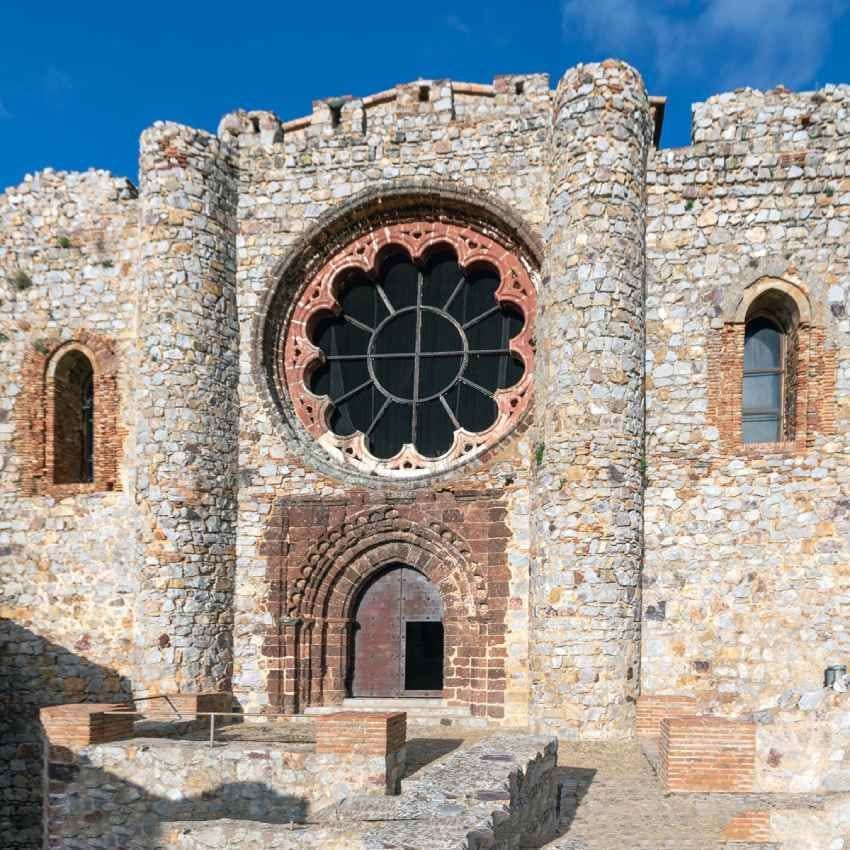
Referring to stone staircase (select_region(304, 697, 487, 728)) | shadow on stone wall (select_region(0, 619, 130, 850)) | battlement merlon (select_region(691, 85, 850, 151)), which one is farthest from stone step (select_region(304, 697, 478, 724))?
battlement merlon (select_region(691, 85, 850, 151))

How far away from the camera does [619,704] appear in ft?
34.2

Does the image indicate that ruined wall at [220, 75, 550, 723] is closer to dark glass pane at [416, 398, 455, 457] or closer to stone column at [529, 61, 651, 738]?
stone column at [529, 61, 651, 738]

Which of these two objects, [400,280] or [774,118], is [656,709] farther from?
[774,118]

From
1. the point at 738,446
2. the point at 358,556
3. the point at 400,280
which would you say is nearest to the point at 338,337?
the point at 400,280

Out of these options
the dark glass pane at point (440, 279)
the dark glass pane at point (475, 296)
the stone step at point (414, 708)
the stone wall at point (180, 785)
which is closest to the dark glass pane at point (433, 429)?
the dark glass pane at point (475, 296)

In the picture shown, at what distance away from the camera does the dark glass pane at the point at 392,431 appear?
42.1 ft

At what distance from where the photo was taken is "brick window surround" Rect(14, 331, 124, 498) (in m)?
12.9

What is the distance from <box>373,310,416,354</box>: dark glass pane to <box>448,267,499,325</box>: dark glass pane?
0.58 meters

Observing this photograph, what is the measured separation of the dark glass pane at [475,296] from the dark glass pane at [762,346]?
328cm

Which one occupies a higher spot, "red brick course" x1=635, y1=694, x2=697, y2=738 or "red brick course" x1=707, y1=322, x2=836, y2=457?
"red brick course" x1=707, y1=322, x2=836, y2=457

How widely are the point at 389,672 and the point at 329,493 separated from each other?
7.86 feet

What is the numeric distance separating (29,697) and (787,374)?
10.6 meters

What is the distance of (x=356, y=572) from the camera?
1222 cm

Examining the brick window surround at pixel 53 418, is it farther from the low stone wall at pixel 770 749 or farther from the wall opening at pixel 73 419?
the low stone wall at pixel 770 749
